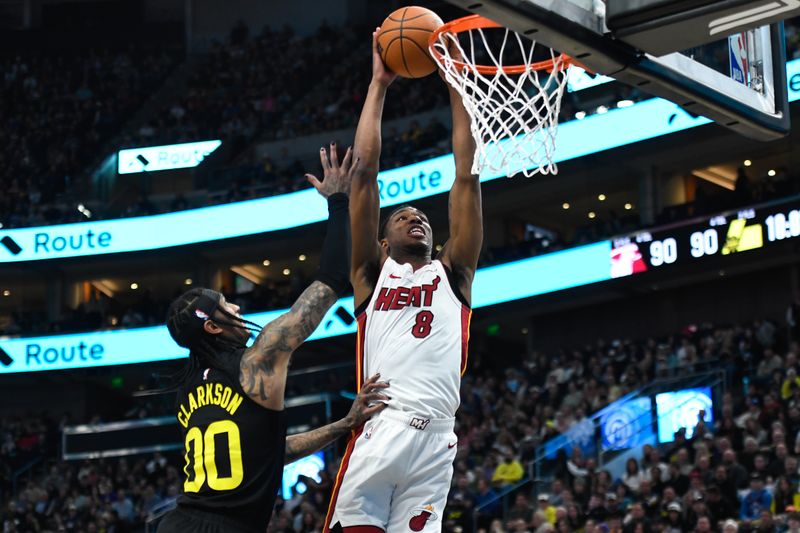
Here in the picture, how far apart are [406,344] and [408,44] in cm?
162

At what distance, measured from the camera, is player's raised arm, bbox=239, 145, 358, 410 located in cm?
531

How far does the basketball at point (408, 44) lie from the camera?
645cm

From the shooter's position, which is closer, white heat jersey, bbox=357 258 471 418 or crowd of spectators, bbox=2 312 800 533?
white heat jersey, bbox=357 258 471 418

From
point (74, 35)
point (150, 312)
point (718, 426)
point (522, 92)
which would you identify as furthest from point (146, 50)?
point (522, 92)

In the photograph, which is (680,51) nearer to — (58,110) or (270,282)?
(270,282)

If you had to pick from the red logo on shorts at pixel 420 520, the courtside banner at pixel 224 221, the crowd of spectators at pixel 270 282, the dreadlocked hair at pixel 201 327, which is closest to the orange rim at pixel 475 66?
the dreadlocked hair at pixel 201 327

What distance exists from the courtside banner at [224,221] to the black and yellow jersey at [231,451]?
20011 mm

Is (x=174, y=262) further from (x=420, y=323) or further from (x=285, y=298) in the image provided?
(x=420, y=323)

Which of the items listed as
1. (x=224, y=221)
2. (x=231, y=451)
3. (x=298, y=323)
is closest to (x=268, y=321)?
(x=224, y=221)

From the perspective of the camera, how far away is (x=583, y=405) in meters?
18.8

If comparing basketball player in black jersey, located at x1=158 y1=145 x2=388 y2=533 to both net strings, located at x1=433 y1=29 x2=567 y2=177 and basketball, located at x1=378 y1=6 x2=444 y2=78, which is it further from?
basketball, located at x1=378 y1=6 x2=444 y2=78

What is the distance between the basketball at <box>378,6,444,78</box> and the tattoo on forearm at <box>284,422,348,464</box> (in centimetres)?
188

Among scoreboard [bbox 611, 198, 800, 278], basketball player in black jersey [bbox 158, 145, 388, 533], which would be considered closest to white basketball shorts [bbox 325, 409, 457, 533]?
basketball player in black jersey [bbox 158, 145, 388, 533]

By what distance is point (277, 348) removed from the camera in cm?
534
